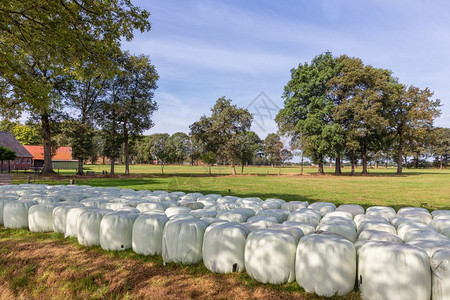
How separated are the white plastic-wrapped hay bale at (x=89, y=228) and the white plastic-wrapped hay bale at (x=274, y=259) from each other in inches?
147

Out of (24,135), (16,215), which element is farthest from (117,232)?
(24,135)

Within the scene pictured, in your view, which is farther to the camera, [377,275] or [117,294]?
[117,294]

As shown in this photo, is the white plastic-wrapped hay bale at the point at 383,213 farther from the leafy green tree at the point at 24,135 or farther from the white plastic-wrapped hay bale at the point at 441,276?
the leafy green tree at the point at 24,135

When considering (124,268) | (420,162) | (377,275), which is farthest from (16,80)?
(420,162)

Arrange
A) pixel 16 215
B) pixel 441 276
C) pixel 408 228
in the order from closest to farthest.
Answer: pixel 441 276 → pixel 408 228 → pixel 16 215

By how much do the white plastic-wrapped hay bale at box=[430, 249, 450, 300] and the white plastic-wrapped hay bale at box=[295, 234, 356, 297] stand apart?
100cm

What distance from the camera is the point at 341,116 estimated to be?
129ft

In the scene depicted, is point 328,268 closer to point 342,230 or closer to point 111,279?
point 342,230

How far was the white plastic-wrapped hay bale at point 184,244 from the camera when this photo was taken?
489 cm

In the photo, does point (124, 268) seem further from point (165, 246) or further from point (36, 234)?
point (36, 234)

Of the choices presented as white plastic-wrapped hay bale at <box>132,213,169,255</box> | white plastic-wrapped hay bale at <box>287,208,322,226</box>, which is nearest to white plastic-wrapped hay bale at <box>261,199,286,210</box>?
white plastic-wrapped hay bale at <box>287,208,322,226</box>

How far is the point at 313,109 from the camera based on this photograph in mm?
40312

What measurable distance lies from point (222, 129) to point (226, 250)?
123 feet

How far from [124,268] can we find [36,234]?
12.4 ft
